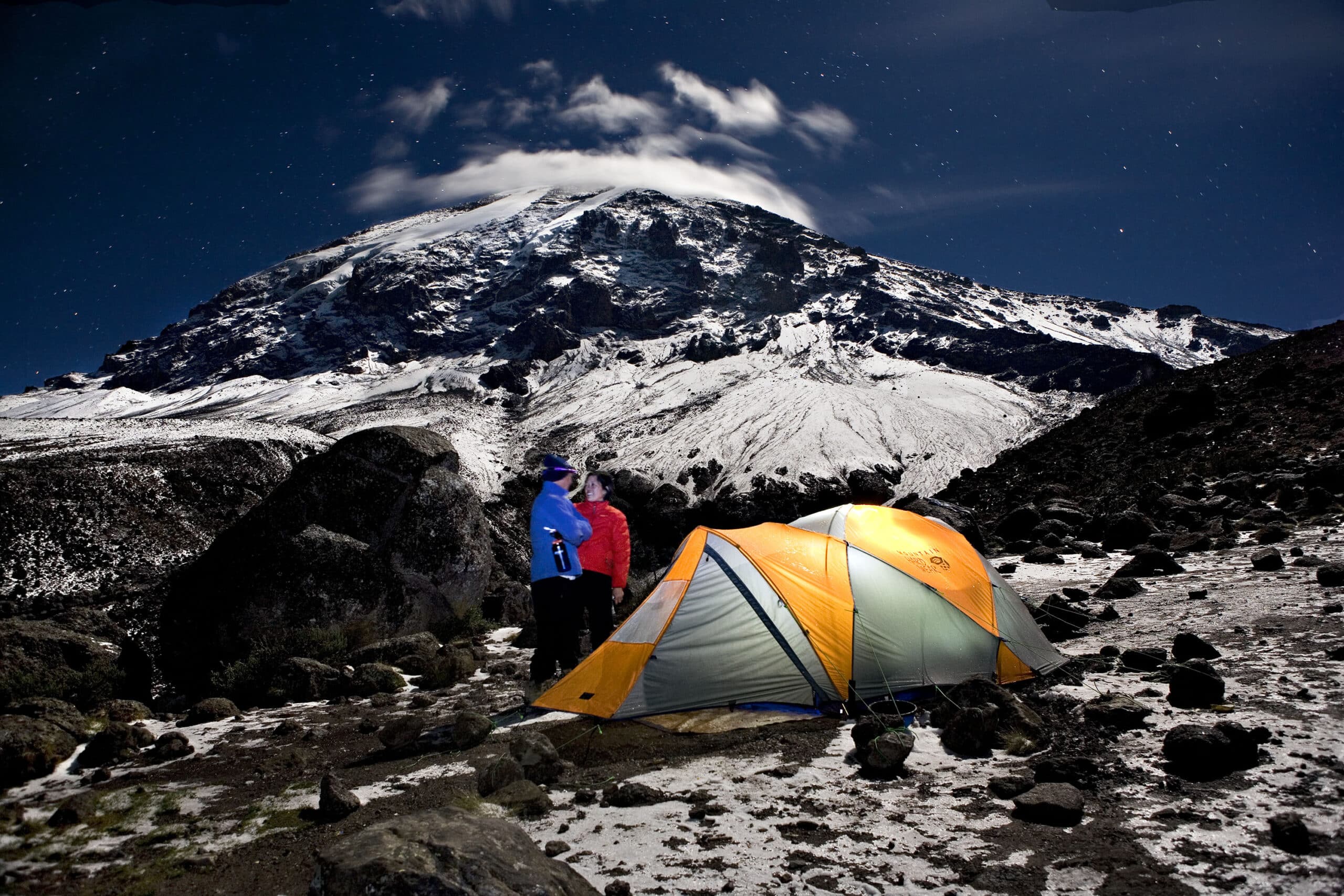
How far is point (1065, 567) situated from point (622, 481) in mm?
37733

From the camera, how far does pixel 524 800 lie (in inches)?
171

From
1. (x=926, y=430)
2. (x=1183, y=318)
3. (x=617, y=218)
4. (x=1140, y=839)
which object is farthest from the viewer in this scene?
(x=617, y=218)

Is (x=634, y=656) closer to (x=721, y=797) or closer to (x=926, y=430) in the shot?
(x=721, y=797)

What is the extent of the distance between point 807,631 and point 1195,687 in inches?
113

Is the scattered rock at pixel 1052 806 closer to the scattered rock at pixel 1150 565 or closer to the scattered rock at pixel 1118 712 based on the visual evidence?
the scattered rock at pixel 1118 712

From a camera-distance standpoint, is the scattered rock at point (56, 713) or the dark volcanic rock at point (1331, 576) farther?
the dark volcanic rock at point (1331, 576)

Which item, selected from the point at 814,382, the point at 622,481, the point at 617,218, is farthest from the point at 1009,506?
the point at 617,218

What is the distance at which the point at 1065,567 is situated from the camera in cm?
1162

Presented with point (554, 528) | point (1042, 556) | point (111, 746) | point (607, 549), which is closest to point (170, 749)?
point (111, 746)

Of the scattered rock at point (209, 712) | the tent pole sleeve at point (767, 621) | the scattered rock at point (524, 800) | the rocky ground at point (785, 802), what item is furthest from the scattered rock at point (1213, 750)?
the scattered rock at point (209, 712)

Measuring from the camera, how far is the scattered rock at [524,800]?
429 cm

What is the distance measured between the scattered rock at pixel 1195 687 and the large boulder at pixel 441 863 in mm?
4593

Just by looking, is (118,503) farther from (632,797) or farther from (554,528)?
(632,797)

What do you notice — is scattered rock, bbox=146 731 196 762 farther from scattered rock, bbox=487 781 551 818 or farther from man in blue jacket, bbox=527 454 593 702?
scattered rock, bbox=487 781 551 818
